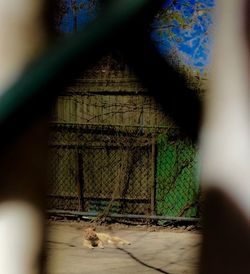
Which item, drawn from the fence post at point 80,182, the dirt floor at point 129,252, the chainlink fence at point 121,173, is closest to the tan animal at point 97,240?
the dirt floor at point 129,252

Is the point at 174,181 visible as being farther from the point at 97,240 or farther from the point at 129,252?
the point at 129,252

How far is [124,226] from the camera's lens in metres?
4.69

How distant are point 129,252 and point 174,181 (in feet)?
4.88

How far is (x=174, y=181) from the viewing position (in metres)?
4.76

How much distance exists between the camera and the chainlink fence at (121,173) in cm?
471

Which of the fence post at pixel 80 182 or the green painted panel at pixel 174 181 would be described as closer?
the green painted panel at pixel 174 181

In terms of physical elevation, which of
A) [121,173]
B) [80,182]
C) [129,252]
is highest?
[121,173]

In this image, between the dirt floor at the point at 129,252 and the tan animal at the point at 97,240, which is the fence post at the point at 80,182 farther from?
the tan animal at the point at 97,240

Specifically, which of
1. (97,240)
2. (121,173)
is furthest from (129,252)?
(121,173)

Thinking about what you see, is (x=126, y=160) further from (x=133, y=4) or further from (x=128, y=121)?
(x=133, y=4)

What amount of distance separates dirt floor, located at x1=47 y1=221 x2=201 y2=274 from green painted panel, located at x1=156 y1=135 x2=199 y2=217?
287mm

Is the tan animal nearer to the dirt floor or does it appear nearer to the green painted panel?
the dirt floor

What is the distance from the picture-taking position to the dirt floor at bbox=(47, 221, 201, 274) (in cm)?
282

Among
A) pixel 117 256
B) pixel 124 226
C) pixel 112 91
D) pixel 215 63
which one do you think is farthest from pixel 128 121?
pixel 215 63
